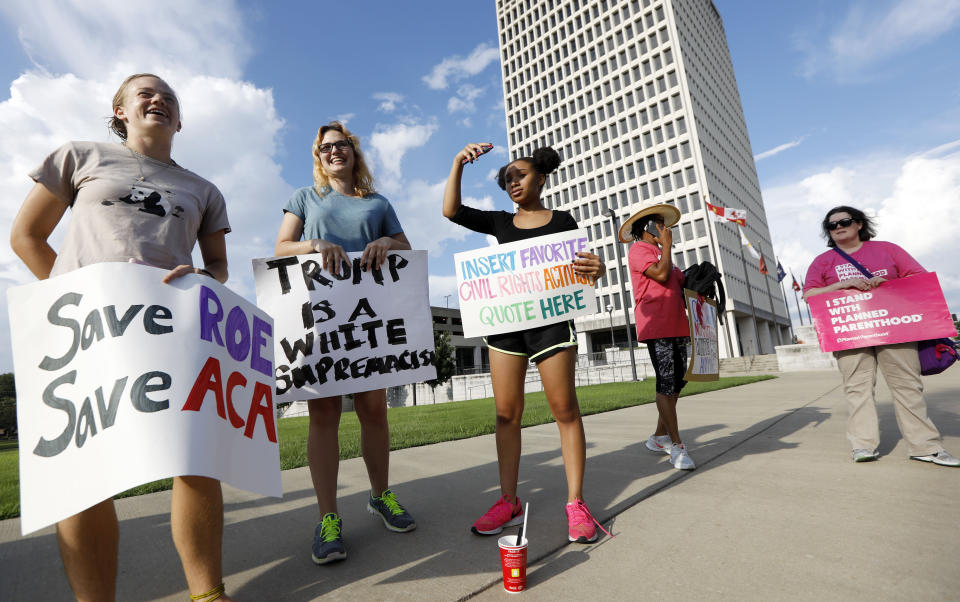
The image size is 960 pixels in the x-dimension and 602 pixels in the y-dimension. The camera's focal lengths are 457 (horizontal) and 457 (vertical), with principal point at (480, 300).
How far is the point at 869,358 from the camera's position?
3.45 meters

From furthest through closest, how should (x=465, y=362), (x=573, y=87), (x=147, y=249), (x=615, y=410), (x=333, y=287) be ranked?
1. (x=465, y=362)
2. (x=573, y=87)
3. (x=615, y=410)
4. (x=333, y=287)
5. (x=147, y=249)

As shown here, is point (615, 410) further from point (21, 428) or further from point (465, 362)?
point (465, 362)

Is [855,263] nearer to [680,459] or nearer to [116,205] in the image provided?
[680,459]

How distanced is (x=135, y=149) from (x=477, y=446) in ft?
13.5

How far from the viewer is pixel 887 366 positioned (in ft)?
11.1

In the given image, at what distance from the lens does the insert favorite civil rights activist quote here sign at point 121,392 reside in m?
1.32

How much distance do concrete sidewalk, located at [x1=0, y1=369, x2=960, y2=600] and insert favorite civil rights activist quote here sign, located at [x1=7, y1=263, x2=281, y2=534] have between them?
29.5 inches

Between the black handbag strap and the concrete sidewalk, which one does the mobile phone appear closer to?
the concrete sidewalk

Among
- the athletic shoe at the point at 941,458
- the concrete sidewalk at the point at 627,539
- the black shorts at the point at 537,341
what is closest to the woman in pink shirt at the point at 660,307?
the concrete sidewalk at the point at 627,539

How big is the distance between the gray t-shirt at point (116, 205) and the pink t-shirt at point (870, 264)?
14.2ft

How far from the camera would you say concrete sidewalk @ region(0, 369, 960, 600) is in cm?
165

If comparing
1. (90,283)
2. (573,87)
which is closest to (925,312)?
(90,283)

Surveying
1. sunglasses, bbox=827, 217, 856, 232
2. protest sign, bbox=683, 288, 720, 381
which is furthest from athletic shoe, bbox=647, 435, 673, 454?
sunglasses, bbox=827, 217, 856, 232

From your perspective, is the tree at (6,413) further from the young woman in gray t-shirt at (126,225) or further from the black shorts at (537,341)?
the black shorts at (537,341)
